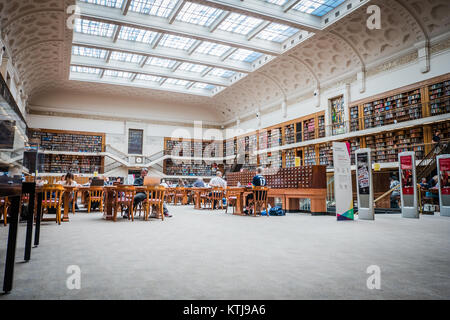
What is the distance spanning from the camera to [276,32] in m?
13.2

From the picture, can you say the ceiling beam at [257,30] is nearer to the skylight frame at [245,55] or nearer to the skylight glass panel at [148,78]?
the skylight frame at [245,55]

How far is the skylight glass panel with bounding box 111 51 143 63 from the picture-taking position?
15.3 metres

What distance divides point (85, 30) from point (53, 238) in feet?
38.8

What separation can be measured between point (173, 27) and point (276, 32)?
4583mm

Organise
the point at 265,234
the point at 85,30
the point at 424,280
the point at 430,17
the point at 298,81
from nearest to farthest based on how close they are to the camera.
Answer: the point at 424,280 < the point at 265,234 < the point at 430,17 < the point at 85,30 < the point at 298,81

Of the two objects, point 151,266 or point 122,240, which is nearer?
point 151,266

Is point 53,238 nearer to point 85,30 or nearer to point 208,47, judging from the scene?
point 85,30

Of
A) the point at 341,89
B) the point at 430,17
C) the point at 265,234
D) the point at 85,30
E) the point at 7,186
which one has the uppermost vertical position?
the point at 85,30

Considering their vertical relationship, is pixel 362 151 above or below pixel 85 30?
below

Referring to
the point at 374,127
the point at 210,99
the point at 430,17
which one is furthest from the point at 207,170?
the point at 430,17

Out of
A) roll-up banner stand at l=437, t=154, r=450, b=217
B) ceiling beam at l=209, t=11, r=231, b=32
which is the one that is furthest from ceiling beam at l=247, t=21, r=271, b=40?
roll-up banner stand at l=437, t=154, r=450, b=217

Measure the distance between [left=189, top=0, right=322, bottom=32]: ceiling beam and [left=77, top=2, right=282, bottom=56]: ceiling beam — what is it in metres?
2.23

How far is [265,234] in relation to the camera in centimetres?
421

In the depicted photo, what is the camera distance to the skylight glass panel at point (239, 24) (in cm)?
1205
